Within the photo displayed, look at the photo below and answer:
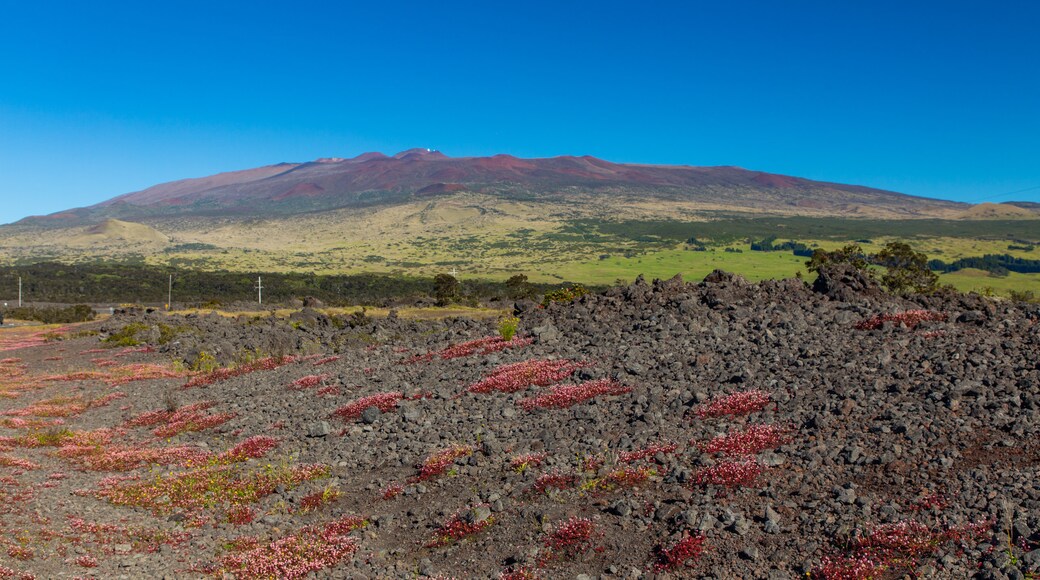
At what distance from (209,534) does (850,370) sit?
11.8m

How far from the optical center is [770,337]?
56.7 ft

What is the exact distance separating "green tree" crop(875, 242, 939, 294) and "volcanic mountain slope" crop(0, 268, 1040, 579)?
2350cm

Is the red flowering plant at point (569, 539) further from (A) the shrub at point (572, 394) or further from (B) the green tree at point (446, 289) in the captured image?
(B) the green tree at point (446, 289)

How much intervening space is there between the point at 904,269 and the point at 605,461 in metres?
41.8

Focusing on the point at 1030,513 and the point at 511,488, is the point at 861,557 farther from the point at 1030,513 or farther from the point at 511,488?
the point at 511,488

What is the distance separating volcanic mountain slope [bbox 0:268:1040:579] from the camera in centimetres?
844

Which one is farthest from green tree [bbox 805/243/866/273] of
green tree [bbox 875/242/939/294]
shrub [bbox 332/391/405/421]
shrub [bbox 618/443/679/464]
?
shrub [bbox 618/443/679/464]

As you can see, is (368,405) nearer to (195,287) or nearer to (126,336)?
(126,336)

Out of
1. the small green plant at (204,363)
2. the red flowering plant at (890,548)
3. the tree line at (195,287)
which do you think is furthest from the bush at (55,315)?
the red flowering plant at (890,548)

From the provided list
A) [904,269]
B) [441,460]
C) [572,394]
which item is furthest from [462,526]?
[904,269]

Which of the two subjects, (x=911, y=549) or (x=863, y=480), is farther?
(x=863, y=480)

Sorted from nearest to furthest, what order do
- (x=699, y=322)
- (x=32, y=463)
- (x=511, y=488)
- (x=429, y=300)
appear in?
(x=511, y=488) < (x=32, y=463) < (x=699, y=322) < (x=429, y=300)

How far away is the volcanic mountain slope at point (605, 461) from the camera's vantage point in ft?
27.7

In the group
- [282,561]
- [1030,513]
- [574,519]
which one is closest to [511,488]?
[574,519]
